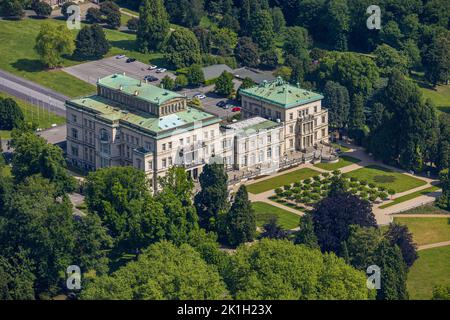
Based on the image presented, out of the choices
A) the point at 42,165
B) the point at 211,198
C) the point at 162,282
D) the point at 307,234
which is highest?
the point at 42,165

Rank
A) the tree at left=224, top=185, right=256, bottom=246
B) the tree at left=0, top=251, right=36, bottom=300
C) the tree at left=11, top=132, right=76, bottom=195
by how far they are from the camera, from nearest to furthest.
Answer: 1. the tree at left=0, top=251, right=36, bottom=300
2. the tree at left=224, top=185, right=256, bottom=246
3. the tree at left=11, top=132, right=76, bottom=195

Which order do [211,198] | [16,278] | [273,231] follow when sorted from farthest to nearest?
[211,198], [273,231], [16,278]

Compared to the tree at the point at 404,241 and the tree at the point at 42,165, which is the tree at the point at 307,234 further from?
the tree at the point at 42,165

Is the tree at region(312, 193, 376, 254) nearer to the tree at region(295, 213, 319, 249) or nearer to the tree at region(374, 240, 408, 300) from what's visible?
the tree at region(295, 213, 319, 249)

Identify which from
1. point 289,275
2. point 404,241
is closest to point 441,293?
point 289,275

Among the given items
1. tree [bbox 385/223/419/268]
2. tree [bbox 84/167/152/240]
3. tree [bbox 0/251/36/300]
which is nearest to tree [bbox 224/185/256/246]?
tree [bbox 84/167/152/240]

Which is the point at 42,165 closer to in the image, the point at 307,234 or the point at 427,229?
the point at 307,234
